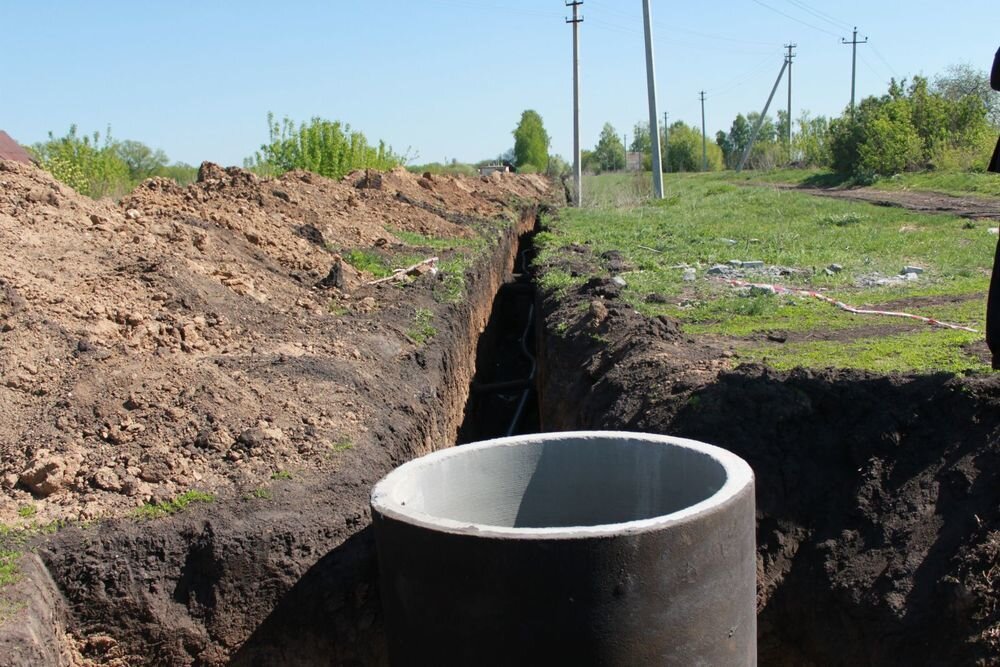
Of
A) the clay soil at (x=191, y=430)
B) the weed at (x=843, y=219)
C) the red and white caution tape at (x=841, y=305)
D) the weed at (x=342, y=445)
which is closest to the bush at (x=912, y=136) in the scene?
the weed at (x=843, y=219)

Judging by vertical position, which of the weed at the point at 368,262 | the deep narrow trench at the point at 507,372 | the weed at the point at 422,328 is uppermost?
the weed at the point at 368,262

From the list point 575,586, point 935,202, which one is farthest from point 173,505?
point 935,202

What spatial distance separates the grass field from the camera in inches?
287

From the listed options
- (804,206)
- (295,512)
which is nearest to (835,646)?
(295,512)

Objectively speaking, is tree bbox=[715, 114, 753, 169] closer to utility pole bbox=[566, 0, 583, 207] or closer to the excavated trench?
utility pole bbox=[566, 0, 583, 207]

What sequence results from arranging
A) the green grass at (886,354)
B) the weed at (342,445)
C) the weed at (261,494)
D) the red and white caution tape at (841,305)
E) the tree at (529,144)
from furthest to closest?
the tree at (529,144)
the red and white caution tape at (841,305)
the green grass at (886,354)
the weed at (342,445)
the weed at (261,494)

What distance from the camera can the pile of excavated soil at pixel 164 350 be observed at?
4.70 m

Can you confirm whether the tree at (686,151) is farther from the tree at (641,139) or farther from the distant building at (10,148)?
the distant building at (10,148)

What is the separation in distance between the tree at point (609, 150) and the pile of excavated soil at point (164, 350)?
87.9 meters

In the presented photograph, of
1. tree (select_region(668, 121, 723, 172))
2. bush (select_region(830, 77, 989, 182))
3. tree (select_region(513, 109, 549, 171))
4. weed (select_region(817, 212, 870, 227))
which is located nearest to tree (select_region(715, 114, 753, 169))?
tree (select_region(668, 121, 723, 172))

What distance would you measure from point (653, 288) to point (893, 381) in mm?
5375

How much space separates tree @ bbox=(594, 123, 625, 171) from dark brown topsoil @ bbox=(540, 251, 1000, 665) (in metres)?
90.6

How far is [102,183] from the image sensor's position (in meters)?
16.2

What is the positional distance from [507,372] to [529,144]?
70472 mm
